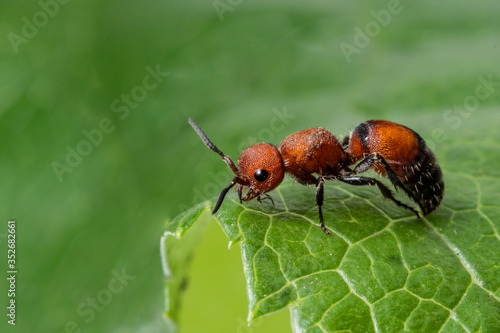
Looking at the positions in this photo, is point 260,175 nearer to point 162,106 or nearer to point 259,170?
point 259,170

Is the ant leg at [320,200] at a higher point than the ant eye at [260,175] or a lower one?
lower

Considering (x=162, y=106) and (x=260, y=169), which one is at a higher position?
(x=162, y=106)

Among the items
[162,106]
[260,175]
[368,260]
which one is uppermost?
[162,106]

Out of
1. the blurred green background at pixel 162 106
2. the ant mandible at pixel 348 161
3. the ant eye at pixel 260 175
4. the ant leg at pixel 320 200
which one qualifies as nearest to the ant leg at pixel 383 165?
the ant mandible at pixel 348 161

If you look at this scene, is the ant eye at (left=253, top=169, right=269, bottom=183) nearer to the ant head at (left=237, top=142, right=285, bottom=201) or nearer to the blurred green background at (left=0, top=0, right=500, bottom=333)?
the ant head at (left=237, top=142, right=285, bottom=201)

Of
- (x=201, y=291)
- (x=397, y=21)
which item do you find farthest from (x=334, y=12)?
(x=201, y=291)

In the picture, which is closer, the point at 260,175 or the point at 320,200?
the point at 320,200

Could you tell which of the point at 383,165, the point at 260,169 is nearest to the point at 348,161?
the point at 383,165

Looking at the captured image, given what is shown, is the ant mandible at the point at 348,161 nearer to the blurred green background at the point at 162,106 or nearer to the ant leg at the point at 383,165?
the ant leg at the point at 383,165
